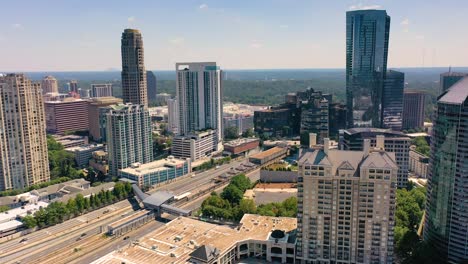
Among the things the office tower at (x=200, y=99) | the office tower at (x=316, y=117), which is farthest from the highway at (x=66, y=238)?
the office tower at (x=316, y=117)

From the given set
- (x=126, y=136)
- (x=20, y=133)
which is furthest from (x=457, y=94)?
(x=20, y=133)

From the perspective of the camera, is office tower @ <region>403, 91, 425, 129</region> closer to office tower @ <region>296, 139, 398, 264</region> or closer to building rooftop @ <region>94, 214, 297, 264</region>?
office tower @ <region>296, 139, 398, 264</region>

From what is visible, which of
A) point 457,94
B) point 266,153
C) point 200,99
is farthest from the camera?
point 200,99

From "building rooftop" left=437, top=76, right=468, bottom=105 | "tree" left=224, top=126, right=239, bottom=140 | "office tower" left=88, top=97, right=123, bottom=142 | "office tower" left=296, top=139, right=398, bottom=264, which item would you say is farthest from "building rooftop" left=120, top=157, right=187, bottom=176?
"building rooftop" left=437, top=76, right=468, bottom=105

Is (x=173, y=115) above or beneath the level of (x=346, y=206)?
above

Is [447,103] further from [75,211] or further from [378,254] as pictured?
[75,211]

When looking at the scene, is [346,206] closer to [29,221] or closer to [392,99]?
[29,221]

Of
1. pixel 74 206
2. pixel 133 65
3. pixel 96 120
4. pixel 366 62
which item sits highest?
pixel 366 62
